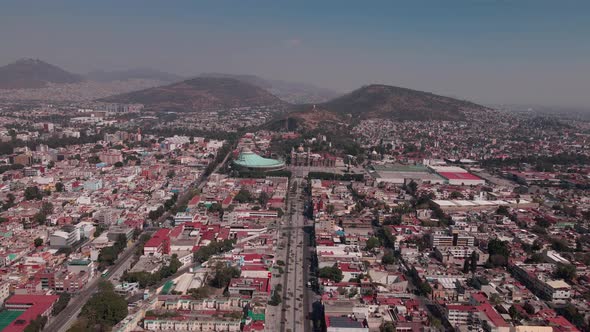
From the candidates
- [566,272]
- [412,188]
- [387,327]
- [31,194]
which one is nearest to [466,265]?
[566,272]

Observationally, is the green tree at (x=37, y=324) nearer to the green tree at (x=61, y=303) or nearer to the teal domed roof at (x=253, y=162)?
the green tree at (x=61, y=303)

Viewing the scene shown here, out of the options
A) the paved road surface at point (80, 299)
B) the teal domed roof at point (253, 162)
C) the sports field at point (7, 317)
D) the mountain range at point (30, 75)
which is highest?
the mountain range at point (30, 75)

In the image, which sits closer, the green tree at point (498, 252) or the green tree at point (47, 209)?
the green tree at point (498, 252)

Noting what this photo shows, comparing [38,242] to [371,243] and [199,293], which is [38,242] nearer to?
[199,293]

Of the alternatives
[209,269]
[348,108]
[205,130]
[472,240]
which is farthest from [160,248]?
[348,108]

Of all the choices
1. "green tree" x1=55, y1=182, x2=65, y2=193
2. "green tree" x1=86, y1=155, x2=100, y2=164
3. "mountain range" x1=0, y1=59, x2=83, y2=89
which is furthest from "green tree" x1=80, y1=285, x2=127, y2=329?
"mountain range" x1=0, y1=59, x2=83, y2=89

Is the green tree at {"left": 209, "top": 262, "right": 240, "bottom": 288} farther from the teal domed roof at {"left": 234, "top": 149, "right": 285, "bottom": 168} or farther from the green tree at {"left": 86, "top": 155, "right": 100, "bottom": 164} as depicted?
the green tree at {"left": 86, "top": 155, "right": 100, "bottom": 164}

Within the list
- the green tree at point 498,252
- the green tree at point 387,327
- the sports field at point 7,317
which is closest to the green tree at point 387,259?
the green tree at point 498,252

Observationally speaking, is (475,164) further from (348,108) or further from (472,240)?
(348,108)
